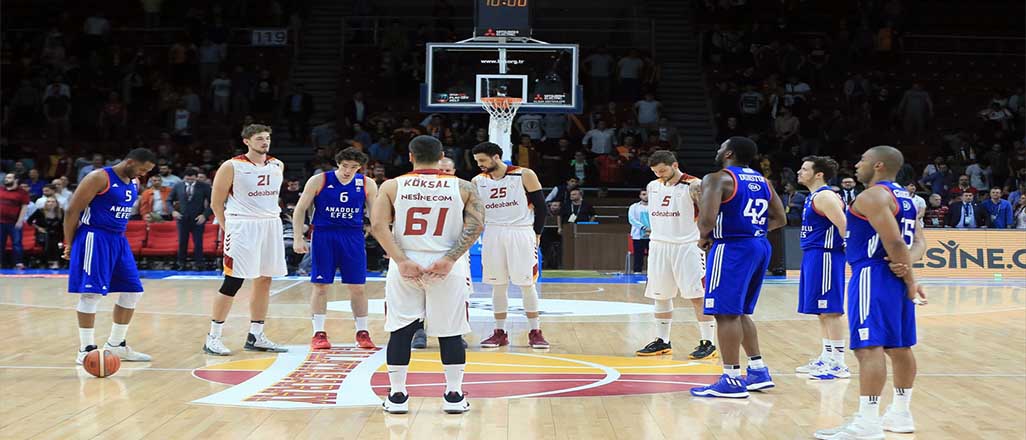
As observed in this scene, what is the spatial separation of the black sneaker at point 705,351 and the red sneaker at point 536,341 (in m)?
1.38

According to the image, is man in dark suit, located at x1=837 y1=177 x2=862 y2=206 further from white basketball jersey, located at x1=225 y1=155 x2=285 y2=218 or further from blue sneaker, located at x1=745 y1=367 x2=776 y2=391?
white basketball jersey, located at x1=225 y1=155 x2=285 y2=218

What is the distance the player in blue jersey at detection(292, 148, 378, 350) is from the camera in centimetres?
962

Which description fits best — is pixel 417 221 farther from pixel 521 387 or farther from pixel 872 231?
pixel 872 231

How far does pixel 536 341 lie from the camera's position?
9898mm

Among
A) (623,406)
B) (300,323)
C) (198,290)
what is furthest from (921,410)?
(198,290)

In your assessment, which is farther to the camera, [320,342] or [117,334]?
[320,342]

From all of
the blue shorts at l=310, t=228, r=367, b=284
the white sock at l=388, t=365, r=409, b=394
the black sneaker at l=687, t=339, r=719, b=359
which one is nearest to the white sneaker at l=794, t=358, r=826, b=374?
the black sneaker at l=687, t=339, r=719, b=359

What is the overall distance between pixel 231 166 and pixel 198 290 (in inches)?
255

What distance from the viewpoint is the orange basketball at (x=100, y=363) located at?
792cm

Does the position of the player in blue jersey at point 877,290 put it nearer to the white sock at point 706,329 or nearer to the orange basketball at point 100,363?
the white sock at point 706,329

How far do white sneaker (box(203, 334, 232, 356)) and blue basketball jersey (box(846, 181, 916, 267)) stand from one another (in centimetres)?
546

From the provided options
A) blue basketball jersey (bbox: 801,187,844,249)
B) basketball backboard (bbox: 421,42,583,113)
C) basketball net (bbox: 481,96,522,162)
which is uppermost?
basketball backboard (bbox: 421,42,583,113)

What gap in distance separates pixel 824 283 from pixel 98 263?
18.6 feet

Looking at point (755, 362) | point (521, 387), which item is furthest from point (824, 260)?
point (521, 387)
